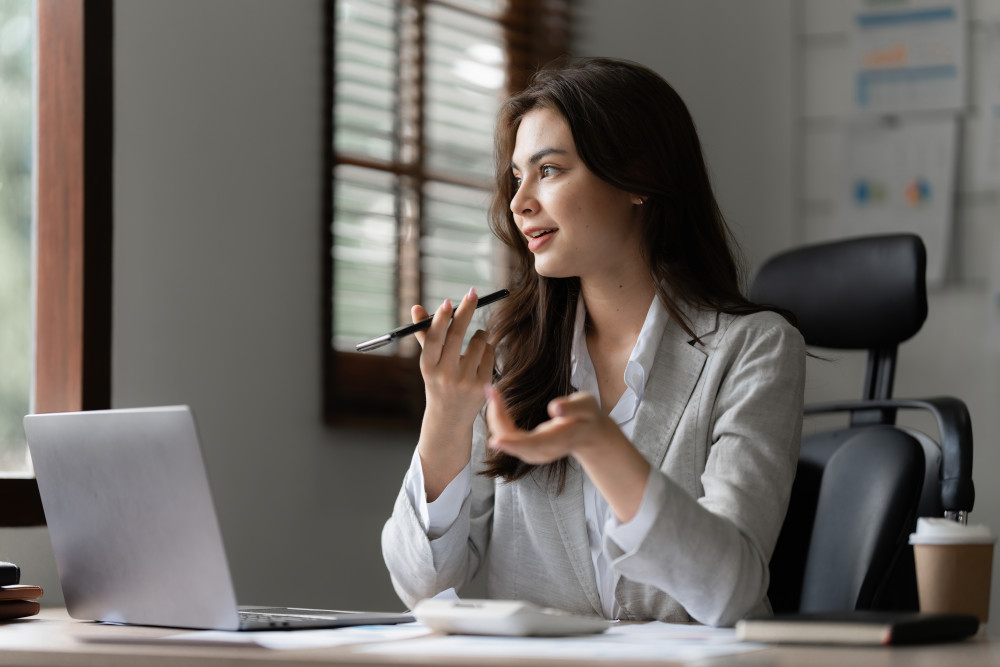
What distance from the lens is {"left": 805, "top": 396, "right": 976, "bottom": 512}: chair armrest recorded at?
1725mm

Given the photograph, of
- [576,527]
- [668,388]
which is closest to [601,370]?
[668,388]

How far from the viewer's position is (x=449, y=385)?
1.54 metres

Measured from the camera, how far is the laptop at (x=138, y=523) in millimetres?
1134

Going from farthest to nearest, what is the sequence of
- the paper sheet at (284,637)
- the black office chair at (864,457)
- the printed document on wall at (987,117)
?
1. the printed document on wall at (987,117)
2. the black office chair at (864,457)
3. the paper sheet at (284,637)

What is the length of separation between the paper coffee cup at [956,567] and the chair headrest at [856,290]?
0.73m

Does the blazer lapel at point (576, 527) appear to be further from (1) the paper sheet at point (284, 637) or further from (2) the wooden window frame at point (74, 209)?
(2) the wooden window frame at point (74, 209)

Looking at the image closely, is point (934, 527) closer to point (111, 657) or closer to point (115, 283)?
point (111, 657)

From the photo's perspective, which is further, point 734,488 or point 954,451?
point 954,451

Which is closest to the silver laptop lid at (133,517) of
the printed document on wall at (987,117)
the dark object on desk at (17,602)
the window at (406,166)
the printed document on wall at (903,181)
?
the dark object on desk at (17,602)

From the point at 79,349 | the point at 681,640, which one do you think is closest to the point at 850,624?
the point at 681,640

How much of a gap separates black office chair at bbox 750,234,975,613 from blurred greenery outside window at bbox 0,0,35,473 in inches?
47.7

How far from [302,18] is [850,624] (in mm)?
1693

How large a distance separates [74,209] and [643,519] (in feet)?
3.70

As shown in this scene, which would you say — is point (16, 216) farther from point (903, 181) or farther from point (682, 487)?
point (903, 181)
